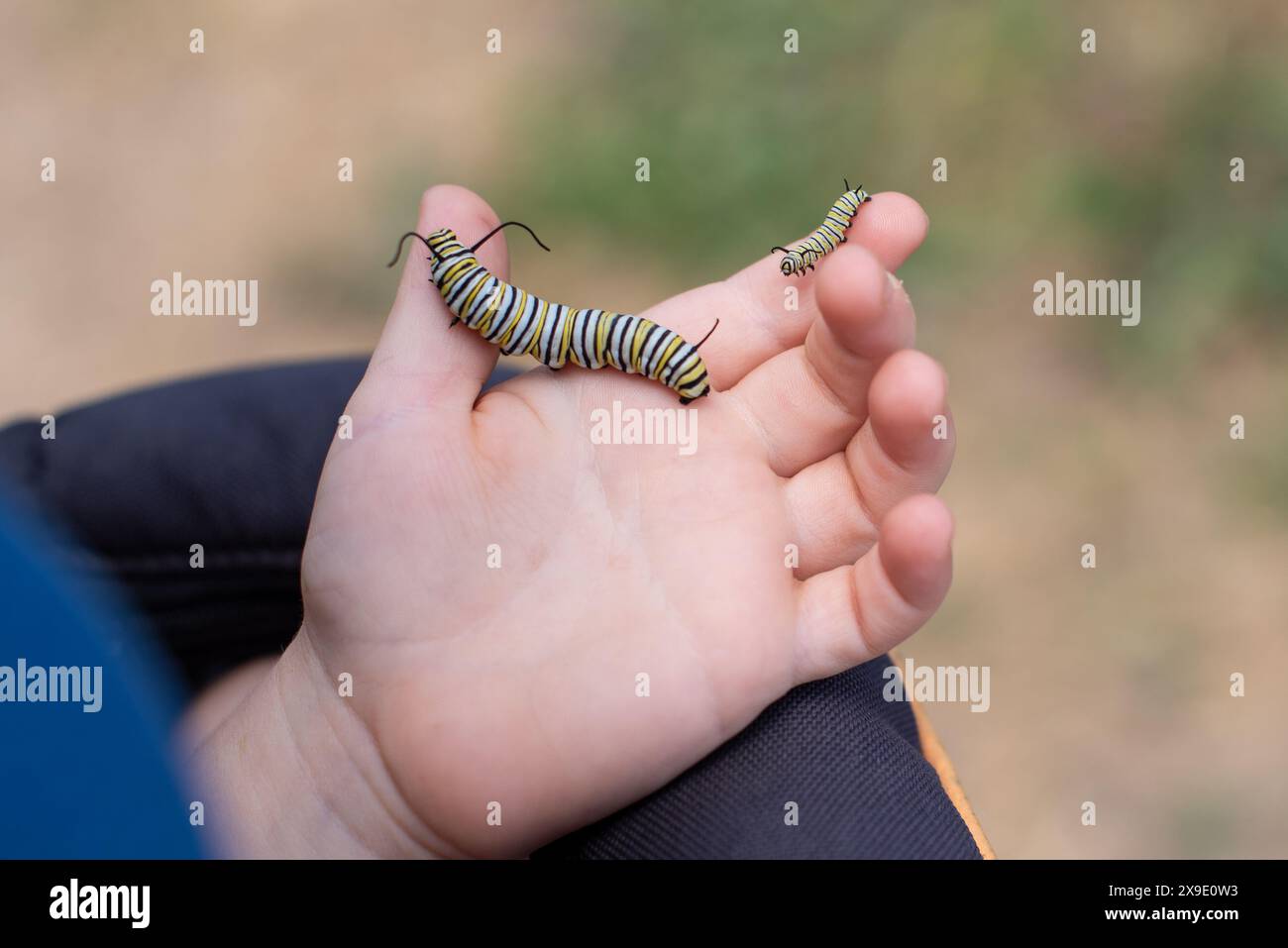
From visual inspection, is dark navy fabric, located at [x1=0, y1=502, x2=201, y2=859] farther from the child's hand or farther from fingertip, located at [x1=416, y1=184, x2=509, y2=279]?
fingertip, located at [x1=416, y1=184, x2=509, y2=279]

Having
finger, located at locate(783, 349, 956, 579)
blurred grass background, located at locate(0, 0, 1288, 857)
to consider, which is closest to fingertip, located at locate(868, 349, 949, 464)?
finger, located at locate(783, 349, 956, 579)

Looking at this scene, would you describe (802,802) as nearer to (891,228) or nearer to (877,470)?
(877,470)

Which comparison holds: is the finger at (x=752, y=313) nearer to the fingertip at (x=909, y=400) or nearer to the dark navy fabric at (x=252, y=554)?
the fingertip at (x=909, y=400)

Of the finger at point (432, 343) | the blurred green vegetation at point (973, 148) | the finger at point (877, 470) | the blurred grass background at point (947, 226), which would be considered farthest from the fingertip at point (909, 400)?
the blurred green vegetation at point (973, 148)

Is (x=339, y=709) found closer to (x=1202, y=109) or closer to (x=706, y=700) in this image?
(x=706, y=700)

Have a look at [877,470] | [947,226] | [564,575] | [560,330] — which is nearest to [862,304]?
[877,470]

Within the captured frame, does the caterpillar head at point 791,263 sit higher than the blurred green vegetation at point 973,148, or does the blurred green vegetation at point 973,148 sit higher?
the blurred green vegetation at point 973,148
